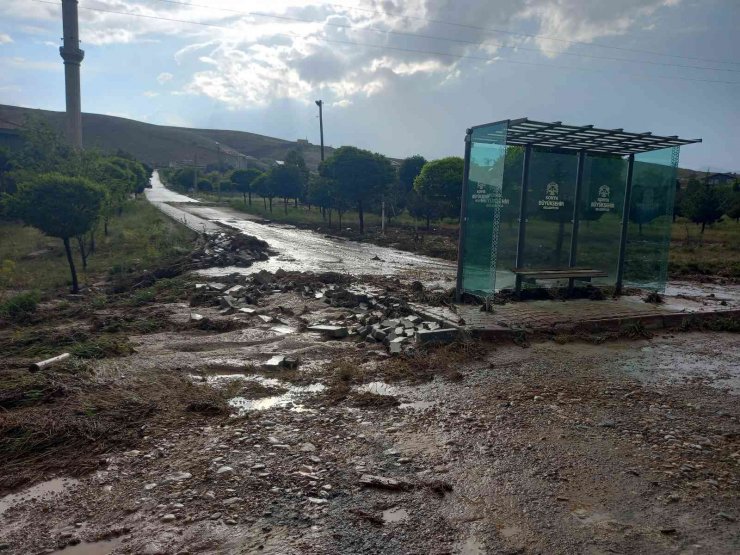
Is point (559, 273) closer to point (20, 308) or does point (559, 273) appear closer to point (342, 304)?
point (342, 304)

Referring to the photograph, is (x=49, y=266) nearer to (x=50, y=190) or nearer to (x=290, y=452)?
(x=50, y=190)

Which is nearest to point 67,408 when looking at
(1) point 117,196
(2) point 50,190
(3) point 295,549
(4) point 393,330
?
(3) point 295,549

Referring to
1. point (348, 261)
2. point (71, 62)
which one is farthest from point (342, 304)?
point (71, 62)

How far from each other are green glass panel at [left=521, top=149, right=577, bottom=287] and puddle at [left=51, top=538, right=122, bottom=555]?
9.43 m

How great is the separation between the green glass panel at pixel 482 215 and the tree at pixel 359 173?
2066 centimetres

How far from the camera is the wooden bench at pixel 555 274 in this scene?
10870 mm

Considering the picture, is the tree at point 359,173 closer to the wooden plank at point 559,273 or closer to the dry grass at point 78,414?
the wooden plank at point 559,273

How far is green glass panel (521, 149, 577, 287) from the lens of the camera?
1136 cm

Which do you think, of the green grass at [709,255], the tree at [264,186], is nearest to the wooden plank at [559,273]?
the green grass at [709,255]

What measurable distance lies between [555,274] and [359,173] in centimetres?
2073

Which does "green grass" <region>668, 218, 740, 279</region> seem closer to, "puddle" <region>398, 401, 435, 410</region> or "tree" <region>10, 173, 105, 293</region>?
"puddle" <region>398, 401, 435, 410</region>

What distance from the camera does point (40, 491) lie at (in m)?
4.14

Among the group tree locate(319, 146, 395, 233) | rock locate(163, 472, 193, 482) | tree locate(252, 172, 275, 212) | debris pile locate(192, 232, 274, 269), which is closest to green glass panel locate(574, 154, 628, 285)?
rock locate(163, 472, 193, 482)

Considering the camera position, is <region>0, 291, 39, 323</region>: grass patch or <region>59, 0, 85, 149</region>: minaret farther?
<region>59, 0, 85, 149</region>: minaret
